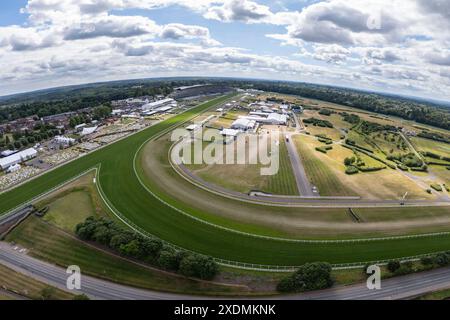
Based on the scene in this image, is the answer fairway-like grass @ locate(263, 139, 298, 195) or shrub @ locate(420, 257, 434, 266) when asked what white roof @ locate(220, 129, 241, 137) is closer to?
fairway-like grass @ locate(263, 139, 298, 195)

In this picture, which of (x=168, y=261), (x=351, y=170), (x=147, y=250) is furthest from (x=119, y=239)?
(x=351, y=170)

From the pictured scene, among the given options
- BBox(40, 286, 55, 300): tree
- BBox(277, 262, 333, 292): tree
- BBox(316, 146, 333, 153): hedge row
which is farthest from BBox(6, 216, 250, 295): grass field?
BBox(316, 146, 333, 153): hedge row

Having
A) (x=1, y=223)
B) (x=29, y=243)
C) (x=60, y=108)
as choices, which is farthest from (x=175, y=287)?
(x=60, y=108)

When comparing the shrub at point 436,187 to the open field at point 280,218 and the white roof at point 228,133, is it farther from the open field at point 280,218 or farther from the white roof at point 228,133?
the white roof at point 228,133

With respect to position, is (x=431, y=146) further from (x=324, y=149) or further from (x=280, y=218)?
(x=280, y=218)

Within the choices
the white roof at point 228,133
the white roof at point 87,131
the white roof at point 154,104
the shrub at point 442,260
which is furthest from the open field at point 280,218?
the white roof at point 154,104
